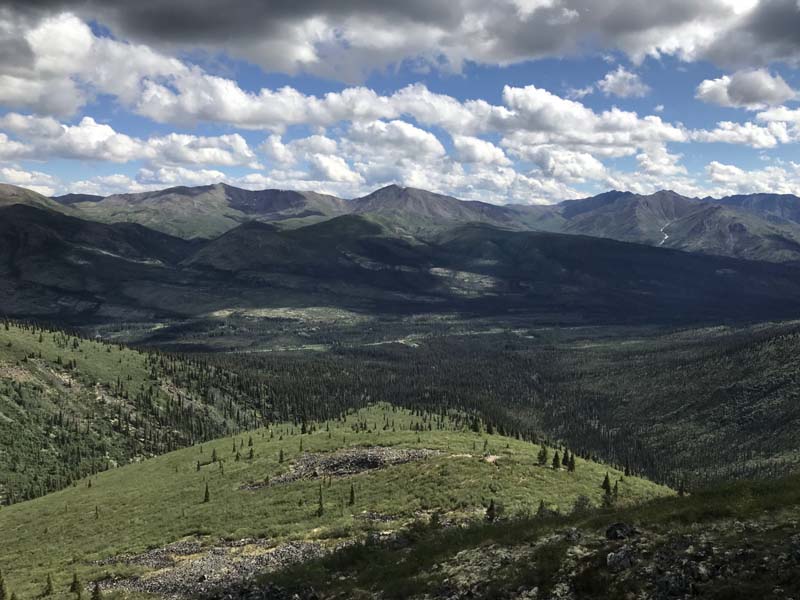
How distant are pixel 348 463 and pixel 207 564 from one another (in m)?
34.8

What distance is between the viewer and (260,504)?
217ft

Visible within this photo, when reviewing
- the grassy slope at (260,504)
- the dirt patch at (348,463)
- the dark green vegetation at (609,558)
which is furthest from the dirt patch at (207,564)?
the dirt patch at (348,463)

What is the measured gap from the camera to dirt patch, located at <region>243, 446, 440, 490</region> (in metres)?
77.2

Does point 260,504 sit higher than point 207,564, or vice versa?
point 207,564

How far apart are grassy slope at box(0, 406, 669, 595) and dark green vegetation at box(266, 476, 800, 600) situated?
14408mm

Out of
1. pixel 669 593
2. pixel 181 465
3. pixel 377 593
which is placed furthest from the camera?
pixel 181 465

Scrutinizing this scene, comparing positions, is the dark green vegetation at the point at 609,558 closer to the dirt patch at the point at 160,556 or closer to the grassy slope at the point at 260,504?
the grassy slope at the point at 260,504

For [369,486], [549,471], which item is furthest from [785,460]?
[369,486]

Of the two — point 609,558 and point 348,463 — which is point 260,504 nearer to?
point 348,463

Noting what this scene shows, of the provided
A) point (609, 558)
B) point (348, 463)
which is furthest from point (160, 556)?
point (609, 558)

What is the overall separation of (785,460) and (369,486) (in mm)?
192150

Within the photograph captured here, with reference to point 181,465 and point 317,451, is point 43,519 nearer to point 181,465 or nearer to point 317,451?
point 181,465

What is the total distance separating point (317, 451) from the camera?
9569cm

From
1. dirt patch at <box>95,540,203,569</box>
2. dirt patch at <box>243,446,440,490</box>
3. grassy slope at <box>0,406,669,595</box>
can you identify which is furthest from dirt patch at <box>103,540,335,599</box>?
dirt patch at <box>243,446,440,490</box>
